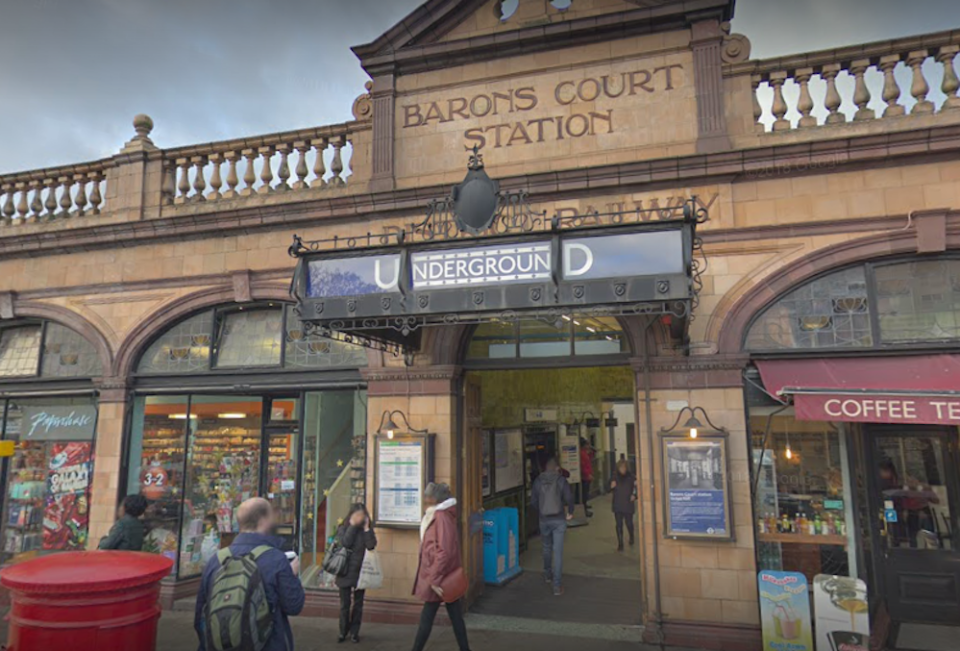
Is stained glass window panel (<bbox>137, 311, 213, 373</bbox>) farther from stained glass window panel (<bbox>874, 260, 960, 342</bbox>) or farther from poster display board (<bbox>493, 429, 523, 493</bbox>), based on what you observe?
stained glass window panel (<bbox>874, 260, 960, 342</bbox>)

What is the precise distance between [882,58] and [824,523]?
543cm

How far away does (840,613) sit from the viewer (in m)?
6.35

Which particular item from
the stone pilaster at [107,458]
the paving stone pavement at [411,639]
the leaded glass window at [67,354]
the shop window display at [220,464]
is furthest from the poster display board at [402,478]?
the leaded glass window at [67,354]

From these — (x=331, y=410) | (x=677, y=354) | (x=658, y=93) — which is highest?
(x=658, y=93)

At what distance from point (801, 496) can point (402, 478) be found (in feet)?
15.4

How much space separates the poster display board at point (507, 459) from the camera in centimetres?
1092

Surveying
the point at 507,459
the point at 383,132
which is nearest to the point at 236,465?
the point at 507,459

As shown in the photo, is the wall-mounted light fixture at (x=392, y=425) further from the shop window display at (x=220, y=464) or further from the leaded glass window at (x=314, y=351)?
the shop window display at (x=220, y=464)

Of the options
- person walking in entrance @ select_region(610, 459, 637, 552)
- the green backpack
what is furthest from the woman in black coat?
person walking in entrance @ select_region(610, 459, 637, 552)

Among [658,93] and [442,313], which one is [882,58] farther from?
[442,313]

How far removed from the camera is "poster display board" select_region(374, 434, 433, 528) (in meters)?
8.11

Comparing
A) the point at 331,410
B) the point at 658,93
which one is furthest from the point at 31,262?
the point at 658,93

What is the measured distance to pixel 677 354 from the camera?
7516 mm

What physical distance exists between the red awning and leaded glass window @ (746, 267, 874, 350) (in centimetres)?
25
